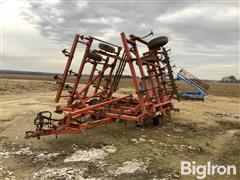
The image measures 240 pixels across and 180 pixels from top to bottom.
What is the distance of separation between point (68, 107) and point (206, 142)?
14.9 ft

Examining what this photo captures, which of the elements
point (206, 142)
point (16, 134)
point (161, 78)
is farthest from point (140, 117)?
point (16, 134)

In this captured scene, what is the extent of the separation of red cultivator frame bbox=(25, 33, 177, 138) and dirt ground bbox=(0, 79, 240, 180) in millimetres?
536

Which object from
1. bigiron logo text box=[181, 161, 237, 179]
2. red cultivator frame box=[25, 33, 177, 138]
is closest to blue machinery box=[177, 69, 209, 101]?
red cultivator frame box=[25, 33, 177, 138]

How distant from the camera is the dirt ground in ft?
21.3

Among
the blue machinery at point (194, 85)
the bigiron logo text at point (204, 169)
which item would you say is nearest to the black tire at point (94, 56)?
the bigiron logo text at point (204, 169)

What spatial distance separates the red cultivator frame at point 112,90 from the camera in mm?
8258

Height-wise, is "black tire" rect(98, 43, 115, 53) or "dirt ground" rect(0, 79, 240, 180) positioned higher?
"black tire" rect(98, 43, 115, 53)

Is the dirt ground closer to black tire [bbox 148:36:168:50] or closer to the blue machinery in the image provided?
black tire [bbox 148:36:168:50]

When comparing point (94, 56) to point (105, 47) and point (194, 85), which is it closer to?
point (105, 47)

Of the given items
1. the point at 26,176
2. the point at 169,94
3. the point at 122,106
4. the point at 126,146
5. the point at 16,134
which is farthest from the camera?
the point at 169,94

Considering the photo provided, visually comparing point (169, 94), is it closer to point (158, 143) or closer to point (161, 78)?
point (161, 78)

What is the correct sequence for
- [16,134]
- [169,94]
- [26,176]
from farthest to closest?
[169,94] → [16,134] → [26,176]

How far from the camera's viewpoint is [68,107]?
386 inches

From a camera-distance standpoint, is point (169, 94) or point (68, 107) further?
point (169, 94)
